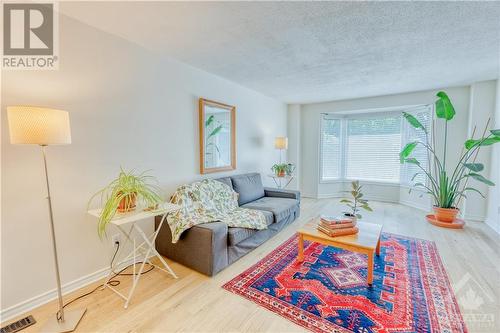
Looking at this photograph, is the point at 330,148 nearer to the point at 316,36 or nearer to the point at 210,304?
the point at 316,36

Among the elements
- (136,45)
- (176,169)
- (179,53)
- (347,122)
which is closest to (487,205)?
(347,122)

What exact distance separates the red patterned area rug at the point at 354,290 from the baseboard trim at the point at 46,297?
1.31 meters

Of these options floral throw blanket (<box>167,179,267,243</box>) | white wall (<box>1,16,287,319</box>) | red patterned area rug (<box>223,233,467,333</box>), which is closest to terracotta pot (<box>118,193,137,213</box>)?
white wall (<box>1,16,287,319</box>)

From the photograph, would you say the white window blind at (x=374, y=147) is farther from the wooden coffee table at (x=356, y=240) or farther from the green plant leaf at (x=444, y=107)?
the wooden coffee table at (x=356, y=240)

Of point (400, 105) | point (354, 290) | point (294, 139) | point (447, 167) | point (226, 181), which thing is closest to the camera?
point (354, 290)

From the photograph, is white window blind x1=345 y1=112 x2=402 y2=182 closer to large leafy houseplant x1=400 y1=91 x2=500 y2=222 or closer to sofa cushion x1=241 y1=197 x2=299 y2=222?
large leafy houseplant x1=400 y1=91 x2=500 y2=222

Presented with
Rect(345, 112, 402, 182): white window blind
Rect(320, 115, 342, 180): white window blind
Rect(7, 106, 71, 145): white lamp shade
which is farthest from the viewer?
Rect(320, 115, 342, 180): white window blind

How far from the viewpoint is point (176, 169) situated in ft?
10.1

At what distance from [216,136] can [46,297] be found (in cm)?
263

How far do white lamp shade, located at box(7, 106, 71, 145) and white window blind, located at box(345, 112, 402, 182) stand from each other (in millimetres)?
5925

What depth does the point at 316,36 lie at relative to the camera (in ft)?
7.75

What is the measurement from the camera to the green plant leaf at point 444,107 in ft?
12.3

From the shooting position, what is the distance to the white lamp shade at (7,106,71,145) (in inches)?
57.4

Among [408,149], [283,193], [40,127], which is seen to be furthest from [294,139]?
[40,127]
